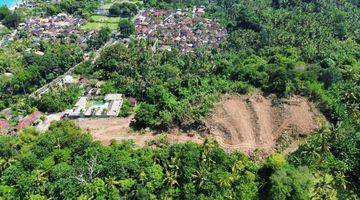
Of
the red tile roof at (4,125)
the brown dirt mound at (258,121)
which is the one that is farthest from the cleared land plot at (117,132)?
the red tile roof at (4,125)

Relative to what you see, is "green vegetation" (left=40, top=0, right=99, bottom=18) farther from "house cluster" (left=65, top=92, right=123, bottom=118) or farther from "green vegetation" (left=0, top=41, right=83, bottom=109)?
"house cluster" (left=65, top=92, right=123, bottom=118)

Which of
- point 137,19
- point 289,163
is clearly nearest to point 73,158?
point 289,163

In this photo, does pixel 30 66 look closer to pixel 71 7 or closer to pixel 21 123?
pixel 21 123

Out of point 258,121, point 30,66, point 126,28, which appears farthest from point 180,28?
point 258,121

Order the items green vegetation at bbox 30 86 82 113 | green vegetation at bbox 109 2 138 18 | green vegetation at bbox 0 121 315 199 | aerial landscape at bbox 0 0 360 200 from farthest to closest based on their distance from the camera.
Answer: green vegetation at bbox 109 2 138 18, green vegetation at bbox 30 86 82 113, aerial landscape at bbox 0 0 360 200, green vegetation at bbox 0 121 315 199

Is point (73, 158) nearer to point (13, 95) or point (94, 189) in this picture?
point (94, 189)

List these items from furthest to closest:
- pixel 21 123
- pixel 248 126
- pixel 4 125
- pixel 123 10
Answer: pixel 123 10, pixel 4 125, pixel 21 123, pixel 248 126

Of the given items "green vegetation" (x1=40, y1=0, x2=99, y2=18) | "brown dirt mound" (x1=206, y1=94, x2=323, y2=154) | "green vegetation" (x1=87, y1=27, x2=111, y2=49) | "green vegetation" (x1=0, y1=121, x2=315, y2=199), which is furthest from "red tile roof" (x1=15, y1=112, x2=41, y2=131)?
"green vegetation" (x1=40, y1=0, x2=99, y2=18)
